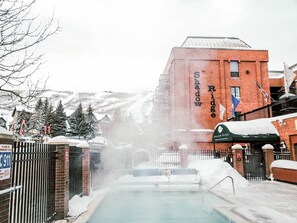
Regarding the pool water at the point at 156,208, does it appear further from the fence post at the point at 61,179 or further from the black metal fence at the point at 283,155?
the black metal fence at the point at 283,155

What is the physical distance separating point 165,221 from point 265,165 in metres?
8.65

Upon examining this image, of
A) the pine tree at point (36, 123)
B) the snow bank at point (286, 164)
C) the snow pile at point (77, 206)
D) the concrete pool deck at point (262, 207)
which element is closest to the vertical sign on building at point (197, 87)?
the snow bank at point (286, 164)

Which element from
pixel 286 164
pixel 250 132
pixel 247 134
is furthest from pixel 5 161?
pixel 250 132

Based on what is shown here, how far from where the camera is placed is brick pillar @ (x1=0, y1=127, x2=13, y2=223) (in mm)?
3138

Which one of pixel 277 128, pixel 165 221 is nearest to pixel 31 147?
pixel 165 221

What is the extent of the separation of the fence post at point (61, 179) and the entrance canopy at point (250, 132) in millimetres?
11111

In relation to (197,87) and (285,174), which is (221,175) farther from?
(197,87)

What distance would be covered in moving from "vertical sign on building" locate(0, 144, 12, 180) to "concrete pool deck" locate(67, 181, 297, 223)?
274cm

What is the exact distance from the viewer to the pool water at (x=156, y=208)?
678 cm

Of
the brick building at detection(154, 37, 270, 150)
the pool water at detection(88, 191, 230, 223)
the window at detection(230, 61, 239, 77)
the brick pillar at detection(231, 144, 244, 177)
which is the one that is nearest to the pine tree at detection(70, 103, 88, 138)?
the brick building at detection(154, 37, 270, 150)

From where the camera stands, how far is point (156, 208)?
838cm

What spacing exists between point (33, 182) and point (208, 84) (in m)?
24.5

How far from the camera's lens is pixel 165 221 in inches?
266

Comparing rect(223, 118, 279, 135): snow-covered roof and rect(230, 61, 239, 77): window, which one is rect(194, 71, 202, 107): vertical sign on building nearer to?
rect(230, 61, 239, 77): window
